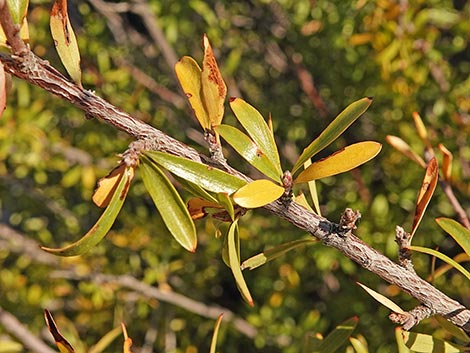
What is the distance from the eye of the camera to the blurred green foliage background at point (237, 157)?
1.28 m

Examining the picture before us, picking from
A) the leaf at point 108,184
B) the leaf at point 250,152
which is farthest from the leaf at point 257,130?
the leaf at point 108,184

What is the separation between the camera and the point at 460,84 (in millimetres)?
1338

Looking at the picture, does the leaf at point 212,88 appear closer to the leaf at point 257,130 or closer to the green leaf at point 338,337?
the leaf at point 257,130

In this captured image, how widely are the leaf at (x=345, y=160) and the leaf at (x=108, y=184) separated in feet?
0.52

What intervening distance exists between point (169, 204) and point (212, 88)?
109 millimetres

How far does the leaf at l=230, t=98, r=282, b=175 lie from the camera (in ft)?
1.88

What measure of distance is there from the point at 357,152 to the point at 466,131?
0.76 metres

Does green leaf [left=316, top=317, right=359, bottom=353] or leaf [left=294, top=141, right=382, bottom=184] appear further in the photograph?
green leaf [left=316, top=317, right=359, bottom=353]

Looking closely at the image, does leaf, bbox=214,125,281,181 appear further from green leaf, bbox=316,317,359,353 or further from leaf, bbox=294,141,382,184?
green leaf, bbox=316,317,359,353

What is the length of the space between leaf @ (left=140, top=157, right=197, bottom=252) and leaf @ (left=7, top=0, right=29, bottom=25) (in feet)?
0.48

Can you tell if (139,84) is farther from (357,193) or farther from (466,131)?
(466,131)

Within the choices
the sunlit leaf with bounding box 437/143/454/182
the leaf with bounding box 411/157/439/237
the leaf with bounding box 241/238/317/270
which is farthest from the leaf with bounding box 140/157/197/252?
the sunlit leaf with bounding box 437/143/454/182

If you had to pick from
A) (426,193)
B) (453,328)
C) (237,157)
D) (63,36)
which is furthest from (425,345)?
(237,157)

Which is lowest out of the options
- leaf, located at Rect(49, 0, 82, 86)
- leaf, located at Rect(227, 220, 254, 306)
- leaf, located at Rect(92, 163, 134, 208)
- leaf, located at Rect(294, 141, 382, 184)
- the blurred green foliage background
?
the blurred green foliage background
